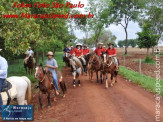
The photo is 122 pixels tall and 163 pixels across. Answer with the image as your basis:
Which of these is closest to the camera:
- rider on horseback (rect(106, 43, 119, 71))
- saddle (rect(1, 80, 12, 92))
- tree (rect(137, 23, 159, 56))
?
saddle (rect(1, 80, 12, 92))

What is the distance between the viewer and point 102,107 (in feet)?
23.9

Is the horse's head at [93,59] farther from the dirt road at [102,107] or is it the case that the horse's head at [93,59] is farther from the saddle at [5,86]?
the saddle at [5,86]

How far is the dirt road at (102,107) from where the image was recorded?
250 inches

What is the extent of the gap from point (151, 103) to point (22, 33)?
294 inches

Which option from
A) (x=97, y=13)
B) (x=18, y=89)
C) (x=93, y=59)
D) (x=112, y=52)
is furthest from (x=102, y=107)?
(x=97, y=13)

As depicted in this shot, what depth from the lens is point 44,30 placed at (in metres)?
14.3

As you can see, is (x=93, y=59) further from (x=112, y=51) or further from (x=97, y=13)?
(x=97, y=13)

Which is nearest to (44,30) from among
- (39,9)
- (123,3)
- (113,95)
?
(39,9)

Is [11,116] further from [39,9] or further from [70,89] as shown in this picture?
[39,9]

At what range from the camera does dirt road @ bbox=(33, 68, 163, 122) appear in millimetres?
6355

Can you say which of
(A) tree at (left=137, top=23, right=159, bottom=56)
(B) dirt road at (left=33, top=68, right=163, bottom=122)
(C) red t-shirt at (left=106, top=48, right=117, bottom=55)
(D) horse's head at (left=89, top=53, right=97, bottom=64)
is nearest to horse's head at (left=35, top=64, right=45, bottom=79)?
Answer: (B) dirt road at (left=33, top=68, right=163, bottom=122)
